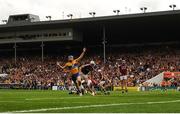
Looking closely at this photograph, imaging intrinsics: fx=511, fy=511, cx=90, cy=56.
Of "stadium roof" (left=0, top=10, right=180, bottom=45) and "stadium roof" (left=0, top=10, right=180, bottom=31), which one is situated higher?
"stadium roof" (left=0, top=10, right=180, bottom=31)

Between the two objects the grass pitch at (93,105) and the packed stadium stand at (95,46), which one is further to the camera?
the packed stadium stand at (95,46)

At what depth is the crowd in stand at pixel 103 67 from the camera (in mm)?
61500

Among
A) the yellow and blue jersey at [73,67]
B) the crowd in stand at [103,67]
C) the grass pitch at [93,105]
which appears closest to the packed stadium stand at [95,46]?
the crowd in stand at [103,67]

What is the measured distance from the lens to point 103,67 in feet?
222

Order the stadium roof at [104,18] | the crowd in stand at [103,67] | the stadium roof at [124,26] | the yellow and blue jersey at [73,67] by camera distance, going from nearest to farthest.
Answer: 1. the yellow and blue jersey at [73,67]
2. the crowd in stand at [103,67]
3. the stadium roof at [104,18]
4. the stadium roof at [124,26]

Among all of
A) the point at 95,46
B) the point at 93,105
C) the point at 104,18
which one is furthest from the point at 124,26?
the point at 93,105

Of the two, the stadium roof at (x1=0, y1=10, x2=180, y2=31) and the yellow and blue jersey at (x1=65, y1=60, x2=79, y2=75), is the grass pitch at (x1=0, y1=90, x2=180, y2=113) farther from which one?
the stadium roof at (x1=0, y1=10, x2=180, y2=31)

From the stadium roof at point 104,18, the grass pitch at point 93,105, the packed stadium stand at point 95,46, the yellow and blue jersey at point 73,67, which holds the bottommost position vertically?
the grass pitch at point 93,105

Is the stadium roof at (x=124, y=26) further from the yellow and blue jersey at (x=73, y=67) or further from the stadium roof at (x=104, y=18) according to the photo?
the yellow and blue jersey at (x=73, y=67)

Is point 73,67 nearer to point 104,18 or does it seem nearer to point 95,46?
A: point 104,18

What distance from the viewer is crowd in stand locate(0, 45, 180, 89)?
61.5 m

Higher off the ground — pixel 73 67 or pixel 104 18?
pixel 104 18

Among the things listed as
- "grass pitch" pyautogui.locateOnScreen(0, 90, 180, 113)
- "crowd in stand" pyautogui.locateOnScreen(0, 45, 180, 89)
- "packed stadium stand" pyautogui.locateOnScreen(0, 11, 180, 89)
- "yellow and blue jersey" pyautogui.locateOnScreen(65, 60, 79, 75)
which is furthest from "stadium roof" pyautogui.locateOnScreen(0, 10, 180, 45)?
"grass pitch" pyautogui.locateOnScreen(0, 90, 180, 113)

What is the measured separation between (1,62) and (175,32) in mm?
30496
